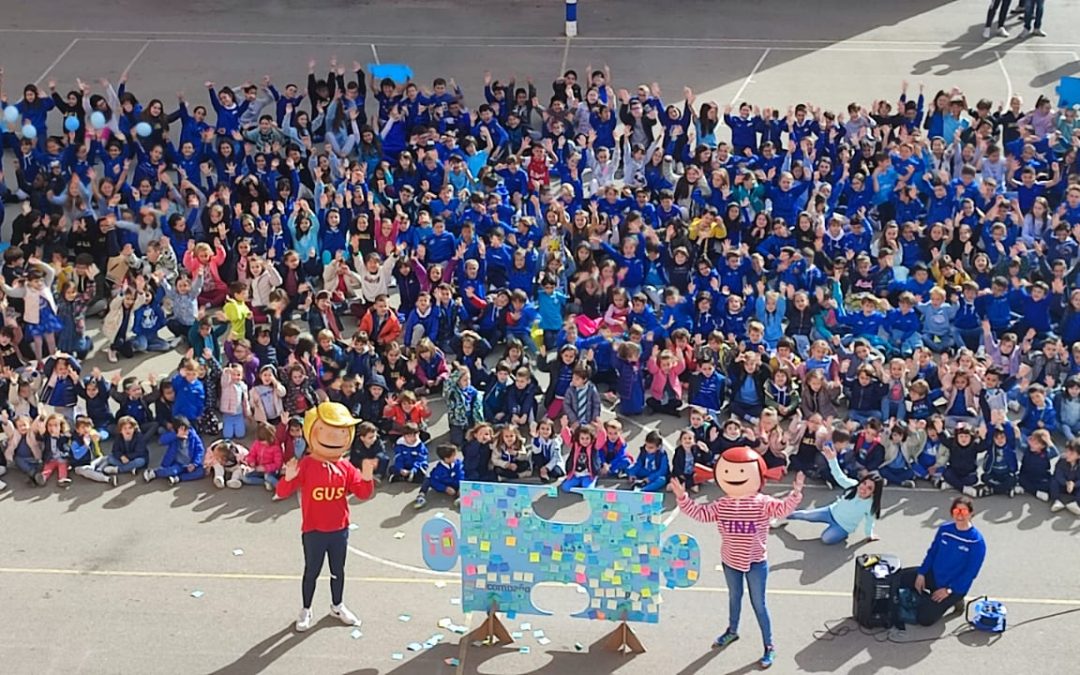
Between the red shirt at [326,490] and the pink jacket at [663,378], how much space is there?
209 inches

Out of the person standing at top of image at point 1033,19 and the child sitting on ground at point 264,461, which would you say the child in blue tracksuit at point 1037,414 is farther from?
the person standing at top of image at point 1033,19

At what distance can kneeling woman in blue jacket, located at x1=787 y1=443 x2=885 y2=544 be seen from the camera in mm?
13664

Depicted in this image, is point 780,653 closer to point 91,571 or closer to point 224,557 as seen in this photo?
point 224,557

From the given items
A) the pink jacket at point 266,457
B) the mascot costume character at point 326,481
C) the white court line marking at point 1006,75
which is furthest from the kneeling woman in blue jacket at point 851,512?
the white court line marking at point 1006,75

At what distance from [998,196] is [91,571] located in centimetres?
1247

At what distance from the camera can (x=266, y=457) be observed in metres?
14.9

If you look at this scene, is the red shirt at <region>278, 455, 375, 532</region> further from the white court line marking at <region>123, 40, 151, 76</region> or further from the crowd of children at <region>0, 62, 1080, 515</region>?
the white court line marking at <region>123, 40, 151, 76</region>

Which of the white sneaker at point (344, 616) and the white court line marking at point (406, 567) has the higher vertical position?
the white court line marking at point (406, 567)

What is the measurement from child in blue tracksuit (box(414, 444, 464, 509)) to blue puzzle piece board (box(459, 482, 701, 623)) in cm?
266

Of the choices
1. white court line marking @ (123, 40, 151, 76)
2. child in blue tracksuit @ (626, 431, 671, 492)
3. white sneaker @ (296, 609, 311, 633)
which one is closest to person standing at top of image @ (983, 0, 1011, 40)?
white court line marking @ (123, 40, 151, 76)

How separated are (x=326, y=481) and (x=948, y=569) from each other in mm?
5179

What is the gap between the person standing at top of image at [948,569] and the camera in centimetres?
1221

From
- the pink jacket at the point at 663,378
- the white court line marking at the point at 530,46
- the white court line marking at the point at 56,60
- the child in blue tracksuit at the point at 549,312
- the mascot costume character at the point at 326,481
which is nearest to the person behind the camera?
the mascot costume character at the point at 326,481

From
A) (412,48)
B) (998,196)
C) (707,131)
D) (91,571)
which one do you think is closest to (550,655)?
(91,571)
